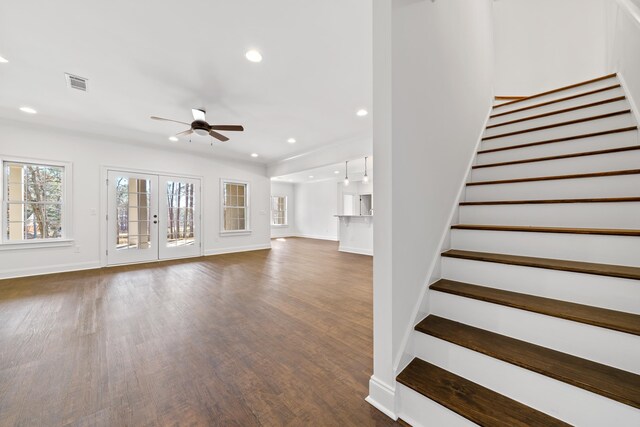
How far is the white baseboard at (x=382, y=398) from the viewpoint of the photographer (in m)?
1.21

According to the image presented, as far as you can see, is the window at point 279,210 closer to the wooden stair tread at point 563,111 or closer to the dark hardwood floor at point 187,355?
the dark hardwood floor at point 187,355

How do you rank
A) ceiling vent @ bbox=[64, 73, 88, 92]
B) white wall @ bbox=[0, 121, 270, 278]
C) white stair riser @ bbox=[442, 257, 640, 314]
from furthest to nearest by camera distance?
white wall @ bbox=[0, 121, 270, 278]
ceiling vent @ bbox=[64, 73, 88, 92]
white stair riser @ bbox=[442, 257, 640, 314]

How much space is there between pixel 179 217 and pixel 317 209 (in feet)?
18.5

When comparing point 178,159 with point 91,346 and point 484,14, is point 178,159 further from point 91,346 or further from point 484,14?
point 484,14

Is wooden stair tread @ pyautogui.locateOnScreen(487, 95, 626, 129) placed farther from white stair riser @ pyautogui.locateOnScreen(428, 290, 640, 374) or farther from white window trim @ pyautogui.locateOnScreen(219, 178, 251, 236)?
white window trim @ pyautogui.locateOnScreen(219, 178, 251, 236)

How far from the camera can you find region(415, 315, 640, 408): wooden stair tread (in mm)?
830

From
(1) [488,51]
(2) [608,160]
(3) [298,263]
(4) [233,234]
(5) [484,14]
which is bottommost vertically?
(3) [298,263]

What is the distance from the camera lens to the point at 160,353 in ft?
6.04

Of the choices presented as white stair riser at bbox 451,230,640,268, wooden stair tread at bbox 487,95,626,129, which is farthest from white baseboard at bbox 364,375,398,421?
wooden stair tread at bbox 487,95,626,129

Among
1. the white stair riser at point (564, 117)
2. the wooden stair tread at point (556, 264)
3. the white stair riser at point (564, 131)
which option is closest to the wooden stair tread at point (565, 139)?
the white stair riser at point (564, 131)

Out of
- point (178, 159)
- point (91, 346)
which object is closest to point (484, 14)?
point (91, 346)

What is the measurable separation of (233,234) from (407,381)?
255 inches

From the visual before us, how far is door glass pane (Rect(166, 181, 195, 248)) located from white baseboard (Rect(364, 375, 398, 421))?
5997 millimetres

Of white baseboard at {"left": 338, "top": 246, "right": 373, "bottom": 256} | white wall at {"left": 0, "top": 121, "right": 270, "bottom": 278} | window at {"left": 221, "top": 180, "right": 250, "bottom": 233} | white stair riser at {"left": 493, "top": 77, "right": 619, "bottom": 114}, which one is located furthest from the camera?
window at {"left": 221, "top": 180, "right": 250, "bottom": 233}
